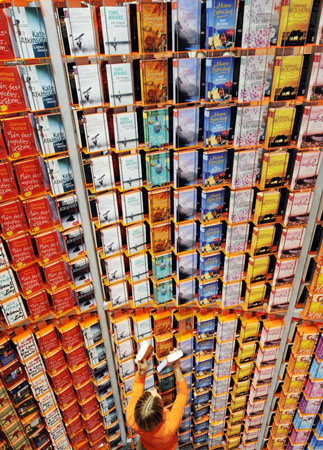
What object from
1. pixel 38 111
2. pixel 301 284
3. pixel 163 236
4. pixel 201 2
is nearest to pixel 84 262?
pixel 163 236

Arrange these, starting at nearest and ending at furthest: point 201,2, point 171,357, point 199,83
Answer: point 201,2 → point 199,83 → point 171,357

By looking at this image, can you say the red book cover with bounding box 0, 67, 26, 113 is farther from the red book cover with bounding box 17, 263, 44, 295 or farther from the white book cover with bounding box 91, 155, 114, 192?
the red book cover with bounding box 17, 263, 44, 295

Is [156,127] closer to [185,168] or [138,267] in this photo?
[185,168]

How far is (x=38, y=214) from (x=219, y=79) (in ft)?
6.56

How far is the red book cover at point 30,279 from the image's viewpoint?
3.51 metres

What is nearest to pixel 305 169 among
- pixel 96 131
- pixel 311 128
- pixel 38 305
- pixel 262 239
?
pixel 311 128

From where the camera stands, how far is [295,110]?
3160mm

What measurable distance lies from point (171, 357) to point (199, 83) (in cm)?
259

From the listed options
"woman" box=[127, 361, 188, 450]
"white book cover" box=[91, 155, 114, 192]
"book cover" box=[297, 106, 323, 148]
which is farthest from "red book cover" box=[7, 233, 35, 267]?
"book cover" box=[297, 106, 323, 148]

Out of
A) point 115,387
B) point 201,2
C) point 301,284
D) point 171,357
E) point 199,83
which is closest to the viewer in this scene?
point 201,2

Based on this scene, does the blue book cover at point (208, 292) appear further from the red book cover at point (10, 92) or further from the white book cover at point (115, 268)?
the red book cover at point (10, 92)

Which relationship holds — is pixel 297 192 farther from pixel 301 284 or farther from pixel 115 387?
pixel 115 387

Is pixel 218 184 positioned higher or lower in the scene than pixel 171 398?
higher

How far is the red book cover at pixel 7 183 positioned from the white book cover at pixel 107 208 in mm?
735
